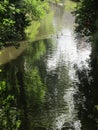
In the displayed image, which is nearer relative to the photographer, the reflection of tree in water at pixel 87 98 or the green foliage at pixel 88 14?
the reflection of tree in water at pixel 87 98

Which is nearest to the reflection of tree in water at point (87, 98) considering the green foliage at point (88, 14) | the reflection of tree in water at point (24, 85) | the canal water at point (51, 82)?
the canal water at point (51, 82)

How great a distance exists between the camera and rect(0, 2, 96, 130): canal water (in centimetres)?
1837

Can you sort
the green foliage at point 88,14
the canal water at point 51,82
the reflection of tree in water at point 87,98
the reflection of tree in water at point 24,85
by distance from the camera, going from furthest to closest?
1. the green foliage at point 88,14
2. the reflection of tree in water at point 24,85
3. the canal water at point 51,82
4. the reflection of tree in water at point 87,98

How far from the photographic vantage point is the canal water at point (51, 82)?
1837 centimetres

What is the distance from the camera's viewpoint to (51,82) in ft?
84.1

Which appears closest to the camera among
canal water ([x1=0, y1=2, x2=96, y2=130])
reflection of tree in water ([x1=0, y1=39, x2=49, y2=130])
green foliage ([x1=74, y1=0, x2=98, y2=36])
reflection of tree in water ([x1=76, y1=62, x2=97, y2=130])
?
reflection of tree in water ([x1=76, y1=62, x2=97, y2=130])

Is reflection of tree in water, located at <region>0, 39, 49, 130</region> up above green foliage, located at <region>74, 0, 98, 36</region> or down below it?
below

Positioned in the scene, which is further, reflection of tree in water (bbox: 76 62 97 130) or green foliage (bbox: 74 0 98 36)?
green foliage (bbox: 74 0 98 36)

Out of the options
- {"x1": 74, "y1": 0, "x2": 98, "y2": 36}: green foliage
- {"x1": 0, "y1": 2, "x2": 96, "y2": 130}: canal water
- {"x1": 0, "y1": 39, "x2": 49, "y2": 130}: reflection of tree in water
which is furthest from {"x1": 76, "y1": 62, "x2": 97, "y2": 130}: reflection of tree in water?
{"x1": 74, "y1": 0, "x2": 98, "y2": 36}: green foliage

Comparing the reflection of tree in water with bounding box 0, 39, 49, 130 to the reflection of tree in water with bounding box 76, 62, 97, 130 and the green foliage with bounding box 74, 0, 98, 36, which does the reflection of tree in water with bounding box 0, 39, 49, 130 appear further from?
the green foliage with bounding box 74, 0, 98, 36

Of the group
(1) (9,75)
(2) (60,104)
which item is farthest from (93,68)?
(2) (60,104)

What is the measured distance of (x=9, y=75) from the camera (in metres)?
28.1

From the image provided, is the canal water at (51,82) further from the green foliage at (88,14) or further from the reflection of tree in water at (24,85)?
the green foliage at (88,14)

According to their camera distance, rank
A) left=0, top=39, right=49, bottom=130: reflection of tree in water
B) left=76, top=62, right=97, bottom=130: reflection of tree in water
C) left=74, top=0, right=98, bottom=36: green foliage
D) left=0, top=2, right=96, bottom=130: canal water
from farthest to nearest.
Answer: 1. left=74, top=0, right=98, bottom=36: green foliage
2. left=0, top=39, right=49, bottom=130: reflection of tree in water
3. left=0, top=2, right=96, bottom=130: canal water
4. left=76, top=62, right=97, bottom=130: reflection of tree in water
